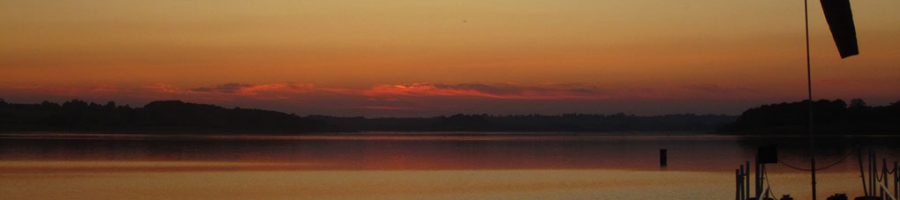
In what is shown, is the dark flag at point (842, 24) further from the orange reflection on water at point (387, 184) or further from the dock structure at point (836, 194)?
the orange reflection on water at point (387, 184)

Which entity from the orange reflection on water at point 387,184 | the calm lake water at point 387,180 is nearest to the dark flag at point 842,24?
the calm lake water at point 387,180

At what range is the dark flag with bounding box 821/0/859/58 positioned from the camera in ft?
21.2

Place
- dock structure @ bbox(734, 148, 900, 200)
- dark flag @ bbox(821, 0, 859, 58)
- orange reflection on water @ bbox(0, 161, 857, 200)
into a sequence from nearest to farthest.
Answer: dark flag @ bbox(821, 0, 859, 58) < dock structure @ bbox(734, 148, 900, 200) < orange reflection on water @ bbox(0, 161, 857, 200)

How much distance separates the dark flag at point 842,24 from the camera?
6.45 m

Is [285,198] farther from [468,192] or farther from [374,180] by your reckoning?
[374,180]

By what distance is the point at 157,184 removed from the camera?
2766 cm

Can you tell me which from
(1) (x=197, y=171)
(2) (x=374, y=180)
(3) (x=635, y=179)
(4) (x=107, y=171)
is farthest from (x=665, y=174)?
(4) (x=107, y=171)

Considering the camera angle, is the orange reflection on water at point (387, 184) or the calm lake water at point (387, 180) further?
the calm lake water at point (387, 180)

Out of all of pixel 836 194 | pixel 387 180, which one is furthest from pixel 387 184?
pixel 836 194

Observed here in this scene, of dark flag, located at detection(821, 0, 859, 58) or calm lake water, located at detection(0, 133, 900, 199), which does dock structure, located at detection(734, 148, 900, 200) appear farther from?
dark flag, located at detection(821, 0, 859, 58)

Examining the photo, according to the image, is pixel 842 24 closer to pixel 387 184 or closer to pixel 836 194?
pixel 836 194

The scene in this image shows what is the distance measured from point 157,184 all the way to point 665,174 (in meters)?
14.4

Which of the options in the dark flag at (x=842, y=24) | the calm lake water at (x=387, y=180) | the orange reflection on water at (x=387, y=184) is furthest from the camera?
the calm lake water at (x=387, y=180)

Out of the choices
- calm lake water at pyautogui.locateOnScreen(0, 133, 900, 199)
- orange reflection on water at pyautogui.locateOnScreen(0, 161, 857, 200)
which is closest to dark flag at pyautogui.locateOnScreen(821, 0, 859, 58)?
calm lake water at pyautogui.locateOnScreen(0, 133, 900, 199)
